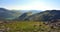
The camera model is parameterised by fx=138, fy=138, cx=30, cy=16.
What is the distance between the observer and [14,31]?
1699 inches

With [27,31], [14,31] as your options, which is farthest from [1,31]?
[27,31]

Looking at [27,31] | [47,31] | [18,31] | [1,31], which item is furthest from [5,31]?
[47,31]

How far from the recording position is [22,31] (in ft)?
141

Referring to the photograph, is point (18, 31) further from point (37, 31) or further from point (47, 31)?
point (47, 31)

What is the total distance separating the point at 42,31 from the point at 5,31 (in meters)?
11.3

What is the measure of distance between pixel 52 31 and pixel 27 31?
7.96 metres

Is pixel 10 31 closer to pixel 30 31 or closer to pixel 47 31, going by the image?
pixel 30 31

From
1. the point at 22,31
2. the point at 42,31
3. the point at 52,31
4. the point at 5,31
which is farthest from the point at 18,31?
the point at 52,31

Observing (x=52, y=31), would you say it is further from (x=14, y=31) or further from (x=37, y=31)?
(x=14, y=31)

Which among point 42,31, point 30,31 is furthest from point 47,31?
point 30,31

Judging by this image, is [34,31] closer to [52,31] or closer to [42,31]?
[42,31]

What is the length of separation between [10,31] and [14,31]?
4.06ft

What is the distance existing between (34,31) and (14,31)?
6257mm

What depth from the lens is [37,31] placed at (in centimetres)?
4278
